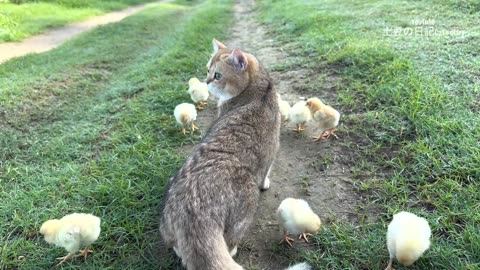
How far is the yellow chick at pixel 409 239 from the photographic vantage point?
8.13 ft

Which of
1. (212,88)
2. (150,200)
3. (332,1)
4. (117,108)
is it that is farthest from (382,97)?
(332,1)

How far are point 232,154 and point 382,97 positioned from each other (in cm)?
244

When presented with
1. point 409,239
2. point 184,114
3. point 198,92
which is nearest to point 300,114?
point 184,114

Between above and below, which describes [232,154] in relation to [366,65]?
above

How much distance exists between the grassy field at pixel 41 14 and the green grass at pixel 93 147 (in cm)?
365

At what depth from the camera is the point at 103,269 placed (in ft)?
9.19

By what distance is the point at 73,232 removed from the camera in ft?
8.87

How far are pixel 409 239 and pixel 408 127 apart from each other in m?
1.82

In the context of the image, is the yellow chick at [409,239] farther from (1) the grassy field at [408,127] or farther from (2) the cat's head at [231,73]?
(2) the cat's head at [231,73]

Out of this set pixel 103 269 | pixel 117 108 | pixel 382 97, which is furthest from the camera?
pixel 117 108

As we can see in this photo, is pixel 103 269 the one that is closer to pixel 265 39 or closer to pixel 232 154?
pixel 232 154

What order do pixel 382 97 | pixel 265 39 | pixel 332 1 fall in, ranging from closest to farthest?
1. pixel 382 97
2. pixel 265 39
3. pixel 332 1

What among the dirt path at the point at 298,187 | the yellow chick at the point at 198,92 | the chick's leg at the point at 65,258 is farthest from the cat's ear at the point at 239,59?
the chick's leg at the point at 65,258

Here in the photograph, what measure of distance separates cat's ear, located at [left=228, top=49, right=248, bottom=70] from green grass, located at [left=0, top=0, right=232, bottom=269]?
1009 mm
